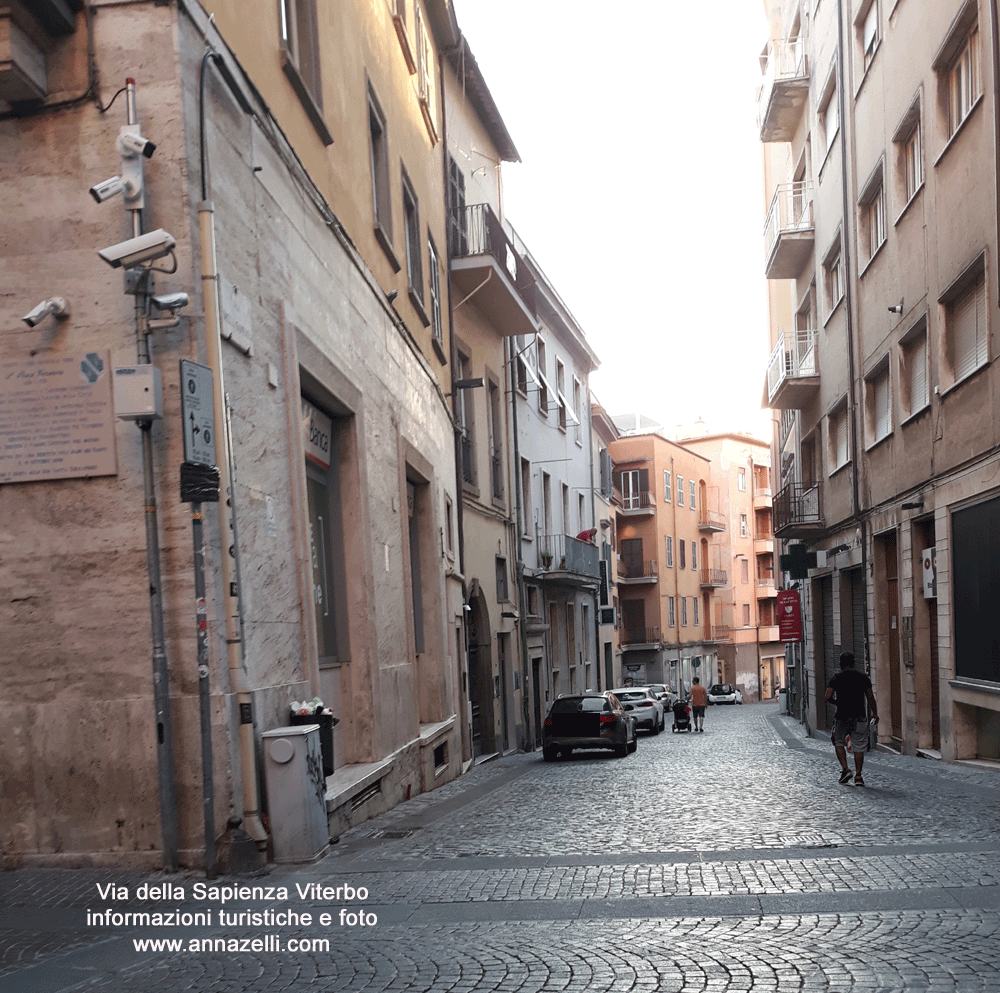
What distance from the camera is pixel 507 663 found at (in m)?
28.4

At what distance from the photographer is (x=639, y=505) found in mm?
64562

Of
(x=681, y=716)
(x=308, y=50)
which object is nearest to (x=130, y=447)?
(x=308, y=50)

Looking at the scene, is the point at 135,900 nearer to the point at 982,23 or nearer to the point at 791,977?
the point at 791,977

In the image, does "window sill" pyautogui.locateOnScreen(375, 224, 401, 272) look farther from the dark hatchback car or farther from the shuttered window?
the dark hatchback car

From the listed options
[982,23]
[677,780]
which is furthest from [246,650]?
[982,23]

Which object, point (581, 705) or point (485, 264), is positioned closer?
point (485, 264)

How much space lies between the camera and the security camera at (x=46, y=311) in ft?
27.6

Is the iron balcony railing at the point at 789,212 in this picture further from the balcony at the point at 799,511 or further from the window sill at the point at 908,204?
the window sill at the point at 908,204

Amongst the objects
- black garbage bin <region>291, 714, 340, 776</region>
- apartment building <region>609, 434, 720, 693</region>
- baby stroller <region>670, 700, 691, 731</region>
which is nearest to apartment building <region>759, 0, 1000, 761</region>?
baby stroller <region>670, 700, 691, 731</region>

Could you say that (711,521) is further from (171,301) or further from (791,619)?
(171,301)

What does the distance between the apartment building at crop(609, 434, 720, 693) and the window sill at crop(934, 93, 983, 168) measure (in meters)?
44.3

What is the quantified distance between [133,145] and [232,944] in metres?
5.22

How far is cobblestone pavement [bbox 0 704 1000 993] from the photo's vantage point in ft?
18.6

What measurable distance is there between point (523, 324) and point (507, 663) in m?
7.88
